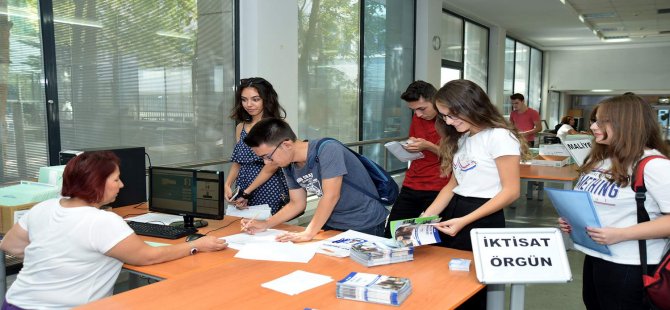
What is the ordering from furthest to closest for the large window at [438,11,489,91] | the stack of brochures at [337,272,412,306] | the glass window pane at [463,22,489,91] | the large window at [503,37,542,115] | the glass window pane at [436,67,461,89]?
the large window at [503,37,542,115]
the glass window pane at [463,22,489,91]
the large window at [438,11,489,91]
the glass window pane at [436,67,461,89]
the stack of brochures at [337,272,412,306]

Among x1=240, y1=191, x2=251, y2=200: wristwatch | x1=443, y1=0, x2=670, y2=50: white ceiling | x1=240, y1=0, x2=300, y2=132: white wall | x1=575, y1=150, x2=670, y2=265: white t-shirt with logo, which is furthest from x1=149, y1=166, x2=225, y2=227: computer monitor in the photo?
x1=443, y1=0, x2=670, y2=50: white ceiling

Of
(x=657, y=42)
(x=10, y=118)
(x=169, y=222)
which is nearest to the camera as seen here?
(x=169, y=222)

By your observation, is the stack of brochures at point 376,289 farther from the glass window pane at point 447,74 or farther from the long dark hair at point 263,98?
the glass window pane at point 447,74

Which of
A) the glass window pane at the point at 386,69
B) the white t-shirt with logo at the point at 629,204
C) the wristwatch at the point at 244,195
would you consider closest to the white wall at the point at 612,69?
the glass window pane at the point at 386,69

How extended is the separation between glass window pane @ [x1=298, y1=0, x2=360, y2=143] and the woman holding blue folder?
3.77 meters

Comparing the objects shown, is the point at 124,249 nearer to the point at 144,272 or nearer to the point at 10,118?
the point at 144,272

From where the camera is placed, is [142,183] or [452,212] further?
[142,183]

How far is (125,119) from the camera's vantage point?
3.84m

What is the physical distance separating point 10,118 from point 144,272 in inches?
71.4

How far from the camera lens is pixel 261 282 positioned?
→ 185 cm

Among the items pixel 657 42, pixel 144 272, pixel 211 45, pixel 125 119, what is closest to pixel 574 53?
pixel 657 42

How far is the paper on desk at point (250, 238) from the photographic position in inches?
95.0

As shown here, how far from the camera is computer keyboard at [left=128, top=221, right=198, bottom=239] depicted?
255 cm

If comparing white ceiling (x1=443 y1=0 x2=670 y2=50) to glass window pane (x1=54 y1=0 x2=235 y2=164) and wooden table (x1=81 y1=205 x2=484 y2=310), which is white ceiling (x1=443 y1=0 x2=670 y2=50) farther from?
wooden table (x1=81 y1=205 x2=484 y2=310)
